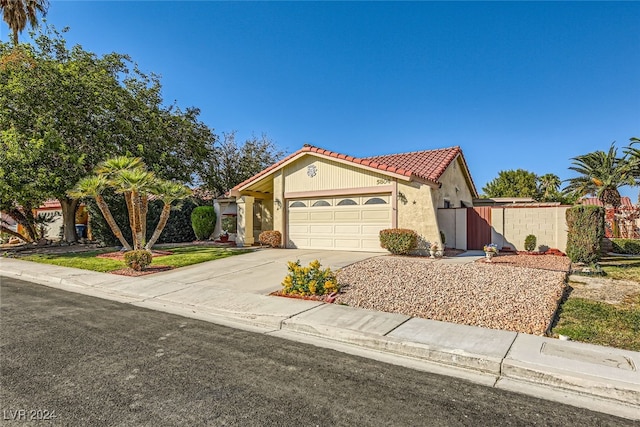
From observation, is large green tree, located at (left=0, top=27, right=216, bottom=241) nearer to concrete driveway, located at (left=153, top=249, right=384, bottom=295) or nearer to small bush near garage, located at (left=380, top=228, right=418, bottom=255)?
concrete driveway, located at (left=153, top=249, right=384, bottom=295)

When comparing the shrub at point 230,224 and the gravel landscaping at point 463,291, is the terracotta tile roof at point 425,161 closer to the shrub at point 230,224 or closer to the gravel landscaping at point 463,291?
the gravel landscaping at point 463,291

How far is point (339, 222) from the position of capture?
15.3 meters

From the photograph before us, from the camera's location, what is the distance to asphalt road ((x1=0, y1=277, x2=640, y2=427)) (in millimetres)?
3195

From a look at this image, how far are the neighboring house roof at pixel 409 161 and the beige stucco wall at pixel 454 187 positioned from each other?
0.43 meters

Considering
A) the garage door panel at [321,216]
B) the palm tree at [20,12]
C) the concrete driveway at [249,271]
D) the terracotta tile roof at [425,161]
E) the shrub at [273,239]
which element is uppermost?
the palm tree at [20,12]

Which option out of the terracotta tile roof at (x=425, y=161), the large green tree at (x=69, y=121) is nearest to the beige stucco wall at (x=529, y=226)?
the terracotta tile roof at (x=425, y=161)

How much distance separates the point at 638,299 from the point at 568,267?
3430mm

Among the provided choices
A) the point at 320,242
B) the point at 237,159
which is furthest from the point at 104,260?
the point at 237,159

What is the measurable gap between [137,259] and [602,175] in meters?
28.5

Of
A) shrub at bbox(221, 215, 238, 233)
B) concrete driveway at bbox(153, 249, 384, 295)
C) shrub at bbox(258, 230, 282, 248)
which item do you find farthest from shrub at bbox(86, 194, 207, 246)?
concrete driveway at bbox(153, 249, 384, 295)

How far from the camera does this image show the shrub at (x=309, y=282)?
25.3 ft

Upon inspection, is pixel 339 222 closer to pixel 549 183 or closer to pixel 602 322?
pixel 602 322

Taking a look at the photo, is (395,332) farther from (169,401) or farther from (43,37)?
(43,37)

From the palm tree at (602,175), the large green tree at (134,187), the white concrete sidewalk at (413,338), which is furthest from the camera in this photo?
the palm tree at (602,175)
